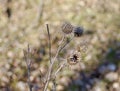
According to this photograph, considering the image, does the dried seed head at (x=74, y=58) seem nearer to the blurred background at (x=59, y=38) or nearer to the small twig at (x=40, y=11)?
the blurred background at (x=59, y=38)

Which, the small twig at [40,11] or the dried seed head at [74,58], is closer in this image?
the dried seed head at [74,58]

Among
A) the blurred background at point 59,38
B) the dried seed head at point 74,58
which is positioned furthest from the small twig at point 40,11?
the dried seed head at point 74,58

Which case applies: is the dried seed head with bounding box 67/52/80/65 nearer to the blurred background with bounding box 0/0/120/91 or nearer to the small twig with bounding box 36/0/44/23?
the blurred background with bounding box 0/0/120/91

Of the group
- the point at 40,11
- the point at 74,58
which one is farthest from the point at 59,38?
the point at 74,58

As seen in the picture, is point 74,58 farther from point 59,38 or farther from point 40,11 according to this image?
point 40,11

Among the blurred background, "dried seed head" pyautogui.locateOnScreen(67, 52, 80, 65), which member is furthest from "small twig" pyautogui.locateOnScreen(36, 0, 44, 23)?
"dried seed head" pyautogui.locateOnScreen(67, 52, 80, 65)

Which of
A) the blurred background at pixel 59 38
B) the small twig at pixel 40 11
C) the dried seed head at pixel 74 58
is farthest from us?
the small twig at pixel 40 11

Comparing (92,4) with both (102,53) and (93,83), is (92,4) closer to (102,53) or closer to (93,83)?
(102,53)

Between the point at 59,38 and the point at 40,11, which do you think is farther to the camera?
the point at 40,11
